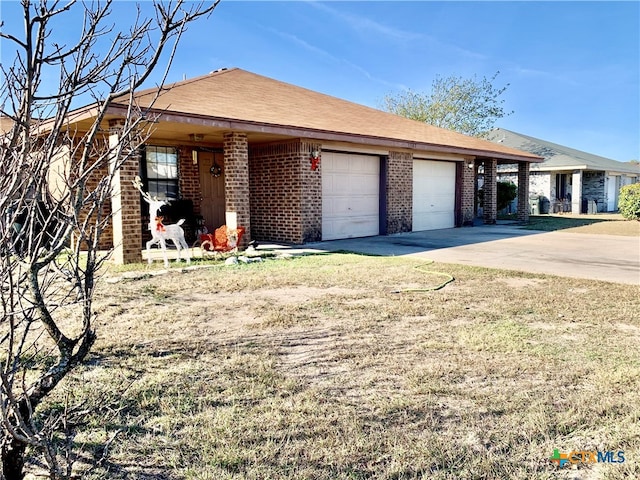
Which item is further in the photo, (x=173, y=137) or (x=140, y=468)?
(x=173, y=137)

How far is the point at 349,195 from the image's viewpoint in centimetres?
1323

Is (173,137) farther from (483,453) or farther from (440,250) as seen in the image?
(483,453)

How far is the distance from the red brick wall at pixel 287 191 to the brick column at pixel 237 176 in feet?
5.56

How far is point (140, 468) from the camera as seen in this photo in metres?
2.42

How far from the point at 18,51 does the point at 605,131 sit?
54.8 metres

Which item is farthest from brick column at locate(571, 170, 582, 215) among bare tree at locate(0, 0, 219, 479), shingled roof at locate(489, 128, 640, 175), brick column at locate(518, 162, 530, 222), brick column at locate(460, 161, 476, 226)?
bare tree at locate(0, 0, 219, 479)

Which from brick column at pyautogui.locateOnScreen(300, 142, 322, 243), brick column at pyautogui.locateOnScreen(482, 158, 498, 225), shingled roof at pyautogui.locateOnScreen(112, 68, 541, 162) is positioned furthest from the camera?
brick column at pyautogui.locateOnScreen(482, 158, 498, 225)

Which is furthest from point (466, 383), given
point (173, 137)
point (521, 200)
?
point (521, 200)

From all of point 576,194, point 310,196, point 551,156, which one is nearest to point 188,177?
point 310,196

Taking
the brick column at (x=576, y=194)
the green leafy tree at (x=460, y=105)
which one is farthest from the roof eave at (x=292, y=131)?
the green leafy tree at (x=460, y=105)

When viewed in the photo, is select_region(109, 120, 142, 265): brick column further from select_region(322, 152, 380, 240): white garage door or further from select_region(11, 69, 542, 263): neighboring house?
select_region(322, 152, 380, 240): white garage door

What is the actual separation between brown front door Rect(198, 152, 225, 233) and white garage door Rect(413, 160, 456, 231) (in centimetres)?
611

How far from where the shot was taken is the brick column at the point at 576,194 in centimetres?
2612

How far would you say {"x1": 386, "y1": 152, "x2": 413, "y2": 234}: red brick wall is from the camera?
45.9ft
